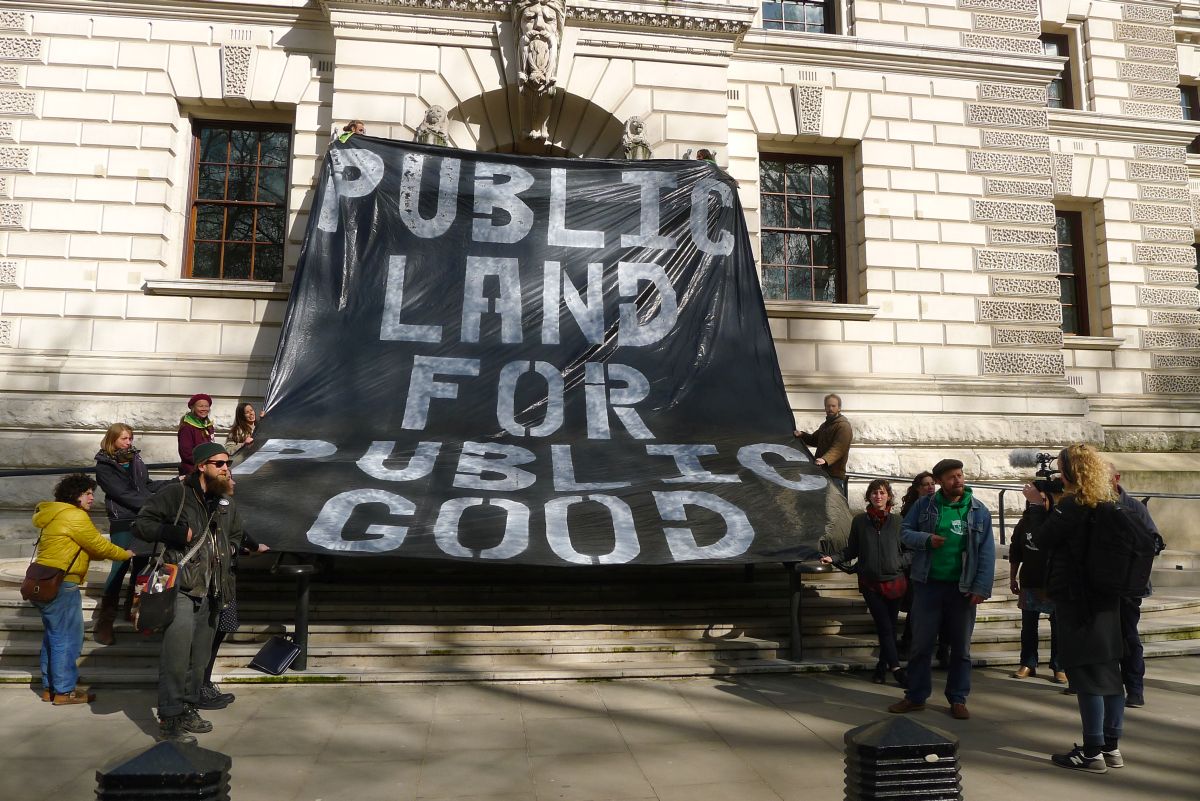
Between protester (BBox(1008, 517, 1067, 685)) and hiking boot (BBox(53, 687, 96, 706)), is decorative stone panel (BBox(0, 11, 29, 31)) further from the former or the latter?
protester (BBox(1008, 517, 1067, 685))

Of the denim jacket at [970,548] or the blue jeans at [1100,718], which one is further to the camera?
the denim jacket at [970,548]

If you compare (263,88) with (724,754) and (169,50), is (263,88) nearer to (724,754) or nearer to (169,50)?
(169,50)

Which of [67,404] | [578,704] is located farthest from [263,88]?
[578,704]

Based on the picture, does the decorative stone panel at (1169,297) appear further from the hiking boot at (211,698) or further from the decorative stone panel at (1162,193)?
the hiking boot at (211,698)

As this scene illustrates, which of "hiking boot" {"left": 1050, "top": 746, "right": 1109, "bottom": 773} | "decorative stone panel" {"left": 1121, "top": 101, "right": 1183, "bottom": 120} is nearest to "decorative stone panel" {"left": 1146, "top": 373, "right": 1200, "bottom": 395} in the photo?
"decorative stone panel" {"left": 1121, "top": 101, "right": 1183, "bottom": 120}

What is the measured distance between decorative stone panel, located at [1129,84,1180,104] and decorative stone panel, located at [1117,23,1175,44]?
1092 mm

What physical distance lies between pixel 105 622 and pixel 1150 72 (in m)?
22.3

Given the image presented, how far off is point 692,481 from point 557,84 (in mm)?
7837

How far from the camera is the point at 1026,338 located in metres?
14.2

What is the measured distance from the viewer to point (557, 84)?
13.0 m

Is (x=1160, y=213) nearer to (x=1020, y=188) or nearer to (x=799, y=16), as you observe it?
(x=1020, y=188)

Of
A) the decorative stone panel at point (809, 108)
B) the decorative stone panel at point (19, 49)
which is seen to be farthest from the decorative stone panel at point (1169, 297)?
the decorative stone panel at point (19, 49)

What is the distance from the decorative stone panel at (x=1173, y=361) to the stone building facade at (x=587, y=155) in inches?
83.5

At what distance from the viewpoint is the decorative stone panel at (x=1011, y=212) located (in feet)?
47.4
